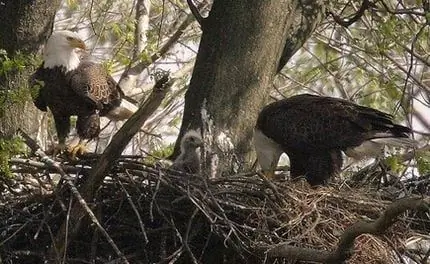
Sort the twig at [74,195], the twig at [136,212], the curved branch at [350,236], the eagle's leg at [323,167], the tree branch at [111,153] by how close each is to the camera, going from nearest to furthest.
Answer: the curved branch at [350,236] → the tree branch at [111,153] → the twig at [74,195] → the twig at [136,212] → the eagle's leg at [323,167]

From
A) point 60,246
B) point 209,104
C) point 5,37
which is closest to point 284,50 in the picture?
point 209,104

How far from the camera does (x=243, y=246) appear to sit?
5.44 m

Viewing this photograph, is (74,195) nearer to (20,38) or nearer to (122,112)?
(20,38)

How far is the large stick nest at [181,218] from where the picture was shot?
5.47m

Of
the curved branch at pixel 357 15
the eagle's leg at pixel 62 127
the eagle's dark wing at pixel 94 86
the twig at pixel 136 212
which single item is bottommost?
the twig at pixel 136 212

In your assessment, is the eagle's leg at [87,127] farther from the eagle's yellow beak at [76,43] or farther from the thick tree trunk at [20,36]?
the thick tree trunk at [20,36]

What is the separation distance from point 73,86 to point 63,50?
30cm

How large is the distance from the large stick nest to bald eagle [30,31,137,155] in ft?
3.89

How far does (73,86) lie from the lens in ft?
22.6

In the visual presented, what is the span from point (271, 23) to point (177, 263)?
1.85 meters

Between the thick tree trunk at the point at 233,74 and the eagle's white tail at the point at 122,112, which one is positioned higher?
the thick tree trunk at the point at 233,74

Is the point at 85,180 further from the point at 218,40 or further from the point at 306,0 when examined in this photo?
the point at 306,0

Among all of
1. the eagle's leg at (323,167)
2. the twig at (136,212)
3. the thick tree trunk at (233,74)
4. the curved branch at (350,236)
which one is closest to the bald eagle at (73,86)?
the thick tree trunk at (233,74)

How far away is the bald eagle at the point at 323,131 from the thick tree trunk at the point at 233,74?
25 centimetres
